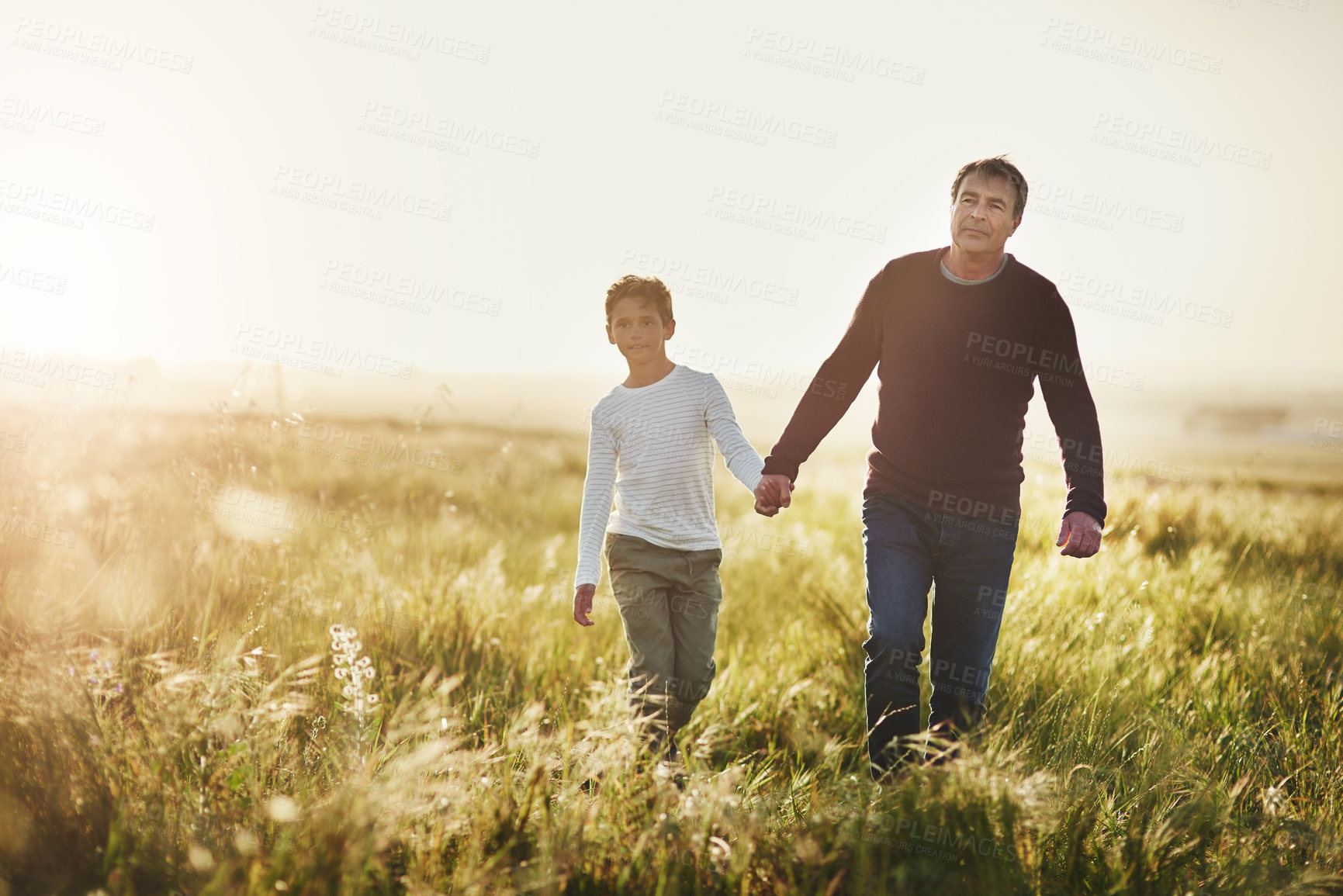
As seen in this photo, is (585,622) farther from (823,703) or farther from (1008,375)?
(1008,375)

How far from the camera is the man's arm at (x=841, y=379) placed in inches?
135

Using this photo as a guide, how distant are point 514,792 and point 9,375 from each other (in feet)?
13.2

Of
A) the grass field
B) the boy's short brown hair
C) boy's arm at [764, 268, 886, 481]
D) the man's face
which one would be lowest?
the grass field

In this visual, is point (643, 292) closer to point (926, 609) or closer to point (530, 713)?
point (926, 609)

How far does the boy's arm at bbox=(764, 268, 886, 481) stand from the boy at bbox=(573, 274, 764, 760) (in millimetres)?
227

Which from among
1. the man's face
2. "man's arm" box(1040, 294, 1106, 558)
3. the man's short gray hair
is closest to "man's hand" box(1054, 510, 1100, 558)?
"man's arm" box(1040, 294, 1106, 558)

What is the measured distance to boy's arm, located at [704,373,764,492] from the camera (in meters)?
3.42

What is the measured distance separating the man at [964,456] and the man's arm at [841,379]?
161 millimetres

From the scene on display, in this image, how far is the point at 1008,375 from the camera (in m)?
3.15

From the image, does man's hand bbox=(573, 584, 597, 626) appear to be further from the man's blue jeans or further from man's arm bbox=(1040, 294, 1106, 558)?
man's arm bbox=(1040, 294, 1106, 558)

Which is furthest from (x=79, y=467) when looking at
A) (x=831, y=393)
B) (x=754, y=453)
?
(x=831, y=393)

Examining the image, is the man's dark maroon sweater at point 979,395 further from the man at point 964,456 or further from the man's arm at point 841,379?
the man's arm at point 841,379

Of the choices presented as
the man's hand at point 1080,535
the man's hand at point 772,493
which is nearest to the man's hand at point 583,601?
the man's hand at point 772,493

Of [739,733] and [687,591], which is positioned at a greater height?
[687,591]
